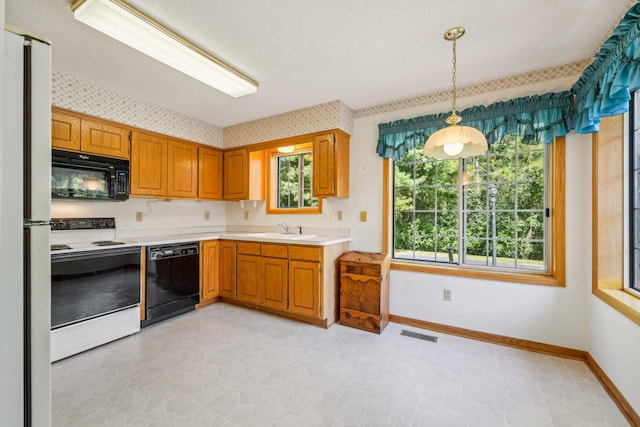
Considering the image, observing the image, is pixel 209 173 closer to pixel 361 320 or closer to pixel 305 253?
pixel 305 253

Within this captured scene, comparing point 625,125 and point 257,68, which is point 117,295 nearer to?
point 257,68

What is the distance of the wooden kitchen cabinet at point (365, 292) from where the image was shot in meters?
2.88

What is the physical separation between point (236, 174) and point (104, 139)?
5.19ft

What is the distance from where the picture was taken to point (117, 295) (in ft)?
8.79

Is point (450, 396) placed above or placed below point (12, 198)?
below

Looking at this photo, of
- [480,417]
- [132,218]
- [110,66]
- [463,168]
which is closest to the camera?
[480,417]

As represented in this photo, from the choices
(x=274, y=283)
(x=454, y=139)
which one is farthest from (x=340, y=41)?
(x=274, y=283)

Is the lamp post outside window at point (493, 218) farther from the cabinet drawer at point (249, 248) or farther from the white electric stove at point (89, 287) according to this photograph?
the white electric stove at point (89, 287)

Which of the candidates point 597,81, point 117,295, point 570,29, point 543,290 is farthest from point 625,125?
point 117,295

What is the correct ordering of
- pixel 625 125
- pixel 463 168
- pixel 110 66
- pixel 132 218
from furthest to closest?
pixel 132 218 → pixel 463 168 → pixel 110 66 → pixel 625 125

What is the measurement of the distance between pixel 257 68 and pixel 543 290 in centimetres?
328

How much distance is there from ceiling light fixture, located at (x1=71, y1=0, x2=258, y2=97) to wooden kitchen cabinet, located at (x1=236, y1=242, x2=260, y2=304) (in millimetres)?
1865

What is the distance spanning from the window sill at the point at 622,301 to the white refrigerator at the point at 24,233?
2.95m

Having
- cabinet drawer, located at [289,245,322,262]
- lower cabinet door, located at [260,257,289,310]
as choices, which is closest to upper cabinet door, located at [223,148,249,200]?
lower cabinet door, located at [260,257,289,310]
